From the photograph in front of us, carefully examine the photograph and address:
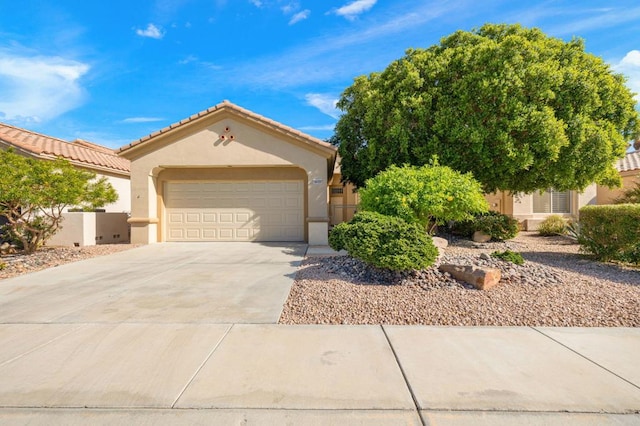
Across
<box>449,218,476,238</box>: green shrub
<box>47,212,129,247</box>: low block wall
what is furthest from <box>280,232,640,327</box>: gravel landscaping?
<box>47,212,129,247</box>: low block wall

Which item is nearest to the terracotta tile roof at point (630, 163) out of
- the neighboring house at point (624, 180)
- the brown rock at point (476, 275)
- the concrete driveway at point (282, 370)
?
the neighboring house at point (624, 180)

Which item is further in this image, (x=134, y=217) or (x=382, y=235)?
(x=134, y=217)

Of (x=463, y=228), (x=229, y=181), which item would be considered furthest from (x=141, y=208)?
(x=463, y=228)

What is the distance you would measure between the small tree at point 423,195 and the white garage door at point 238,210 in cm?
511

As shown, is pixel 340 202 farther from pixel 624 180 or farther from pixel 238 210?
pixel 624 180

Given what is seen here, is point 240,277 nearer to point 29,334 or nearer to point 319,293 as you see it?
point 319,293

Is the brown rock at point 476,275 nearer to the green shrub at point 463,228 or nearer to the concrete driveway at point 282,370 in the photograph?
the concrete driveway at point 282,370

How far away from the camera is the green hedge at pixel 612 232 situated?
7.53 meters

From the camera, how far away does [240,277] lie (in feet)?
24.1

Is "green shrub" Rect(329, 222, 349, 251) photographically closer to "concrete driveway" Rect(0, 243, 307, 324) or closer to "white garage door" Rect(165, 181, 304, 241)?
"concrete driveway" Rect(0, 243, 307, 324)

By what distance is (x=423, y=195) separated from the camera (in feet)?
26.8

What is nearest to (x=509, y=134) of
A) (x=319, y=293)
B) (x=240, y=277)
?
(x=319, y=293)

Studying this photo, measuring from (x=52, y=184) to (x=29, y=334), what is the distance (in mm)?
7056

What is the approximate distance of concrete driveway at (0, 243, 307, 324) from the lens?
16.3ft
